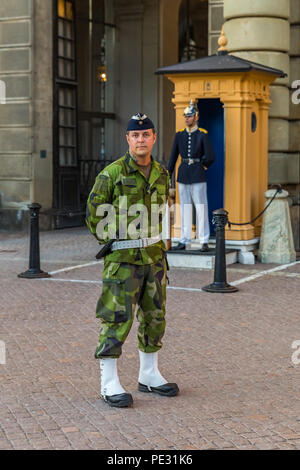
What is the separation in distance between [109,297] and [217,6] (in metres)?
10.9

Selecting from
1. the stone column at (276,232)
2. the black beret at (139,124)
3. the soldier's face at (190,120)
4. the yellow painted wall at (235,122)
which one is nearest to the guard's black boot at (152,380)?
the black beret at (139,124)

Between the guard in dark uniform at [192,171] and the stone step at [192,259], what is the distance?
0.17 metres

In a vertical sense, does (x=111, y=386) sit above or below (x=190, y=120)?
below

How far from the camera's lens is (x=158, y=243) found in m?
6.05

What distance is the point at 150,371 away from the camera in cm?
614

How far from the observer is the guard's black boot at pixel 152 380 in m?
6.10

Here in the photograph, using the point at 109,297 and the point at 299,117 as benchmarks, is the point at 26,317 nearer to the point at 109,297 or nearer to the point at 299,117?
the point at 109,297

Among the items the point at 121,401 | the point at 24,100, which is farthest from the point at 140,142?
the point at 24,100

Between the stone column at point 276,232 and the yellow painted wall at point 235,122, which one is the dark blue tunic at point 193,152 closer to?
the yellow painted wall at point 235,122

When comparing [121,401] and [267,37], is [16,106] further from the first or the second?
[121,401]

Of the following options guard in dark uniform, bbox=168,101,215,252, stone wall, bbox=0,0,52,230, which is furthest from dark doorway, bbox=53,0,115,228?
guard in dark uniform, bbox=168,101,215,252

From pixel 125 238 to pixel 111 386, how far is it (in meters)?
0.99
